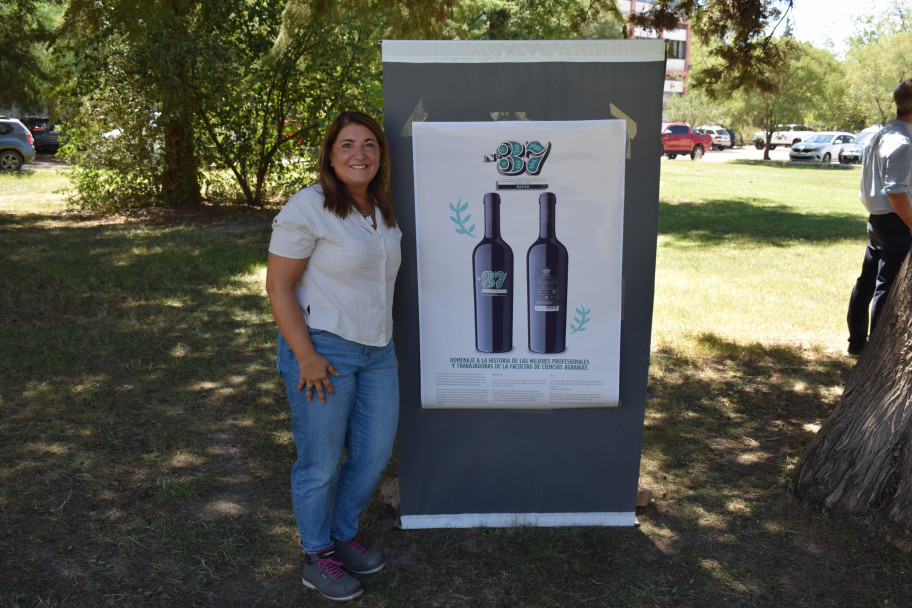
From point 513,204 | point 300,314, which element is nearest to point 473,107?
point 513,204

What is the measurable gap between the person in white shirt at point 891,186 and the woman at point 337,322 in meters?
3.56

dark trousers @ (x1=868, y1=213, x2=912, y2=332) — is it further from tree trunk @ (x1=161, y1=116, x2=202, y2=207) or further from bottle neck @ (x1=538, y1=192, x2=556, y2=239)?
tree trunk @ (x1=161, y1=116, x2=202, y2=207)

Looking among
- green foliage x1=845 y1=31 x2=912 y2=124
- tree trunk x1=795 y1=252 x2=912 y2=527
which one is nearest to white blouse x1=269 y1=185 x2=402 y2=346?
tree trunk x1=795 y1=252 x2=912 y2=527

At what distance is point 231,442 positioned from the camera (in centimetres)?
431

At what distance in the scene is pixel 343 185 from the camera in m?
2.68

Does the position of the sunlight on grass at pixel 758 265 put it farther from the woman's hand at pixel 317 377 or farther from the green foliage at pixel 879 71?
the green foliage at pixel 879 71

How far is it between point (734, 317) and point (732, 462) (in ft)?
10.3

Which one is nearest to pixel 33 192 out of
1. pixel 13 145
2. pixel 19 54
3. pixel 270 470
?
pixel 13 145

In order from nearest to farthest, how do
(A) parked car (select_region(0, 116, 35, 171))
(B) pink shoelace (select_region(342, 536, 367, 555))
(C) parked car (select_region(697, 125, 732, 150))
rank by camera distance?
1. (B) pink shoelace (select_region(342, 536, 367, 555))
2. (A) parked car (select_region(0, 116, 35, 171))
3. (C) parked car (select_region(697, 125, 732, 150))

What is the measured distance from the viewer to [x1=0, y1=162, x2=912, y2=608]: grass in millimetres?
2986

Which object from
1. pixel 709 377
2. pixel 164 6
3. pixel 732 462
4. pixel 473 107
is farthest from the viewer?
pixel 164 6

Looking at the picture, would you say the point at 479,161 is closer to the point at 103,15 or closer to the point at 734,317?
the point at 734,317

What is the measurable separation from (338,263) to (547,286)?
35.1 inches

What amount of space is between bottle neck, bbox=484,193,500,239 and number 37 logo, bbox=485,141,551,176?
119 mm
